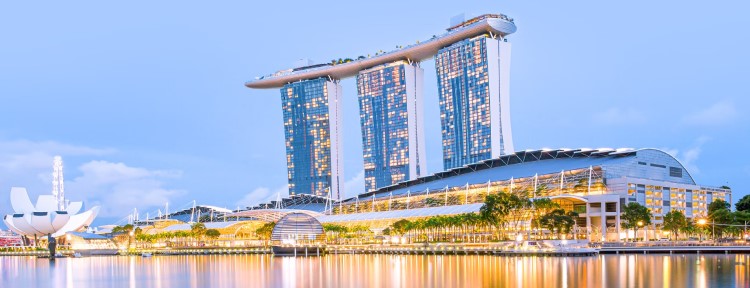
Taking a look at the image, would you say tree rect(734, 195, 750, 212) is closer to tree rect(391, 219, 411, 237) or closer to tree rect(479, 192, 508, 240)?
tree rect(479, 192, 508, 240)

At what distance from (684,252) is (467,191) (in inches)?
2451

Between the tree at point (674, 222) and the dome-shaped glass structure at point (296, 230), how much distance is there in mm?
59131

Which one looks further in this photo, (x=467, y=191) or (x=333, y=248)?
(x=467, y=191)

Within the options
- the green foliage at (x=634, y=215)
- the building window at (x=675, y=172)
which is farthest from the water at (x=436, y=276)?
the building window at (x=675, y=172)

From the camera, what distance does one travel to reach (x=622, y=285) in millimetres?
57469

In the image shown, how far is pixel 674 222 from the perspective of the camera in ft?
447

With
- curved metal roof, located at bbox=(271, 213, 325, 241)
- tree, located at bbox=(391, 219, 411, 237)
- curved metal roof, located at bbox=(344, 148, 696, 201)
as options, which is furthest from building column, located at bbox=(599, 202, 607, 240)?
curved metal roof, located at bbox=(271, 213, 325, 241)

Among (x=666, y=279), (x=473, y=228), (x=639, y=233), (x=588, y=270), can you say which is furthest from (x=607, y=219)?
(x=666, y=279)

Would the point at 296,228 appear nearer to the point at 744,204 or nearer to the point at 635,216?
the point at 635,216

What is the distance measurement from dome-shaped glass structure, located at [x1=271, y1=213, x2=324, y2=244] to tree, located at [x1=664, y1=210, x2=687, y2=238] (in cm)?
5913

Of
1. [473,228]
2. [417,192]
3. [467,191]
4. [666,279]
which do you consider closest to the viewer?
[666,279]

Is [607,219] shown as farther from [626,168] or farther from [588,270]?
[588,270]

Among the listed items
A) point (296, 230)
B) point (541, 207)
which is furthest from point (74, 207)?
A: point (541, 207)

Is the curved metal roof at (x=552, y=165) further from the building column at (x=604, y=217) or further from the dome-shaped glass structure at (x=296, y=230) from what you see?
the dome-shaped glass structure at (x=296, y=230)
